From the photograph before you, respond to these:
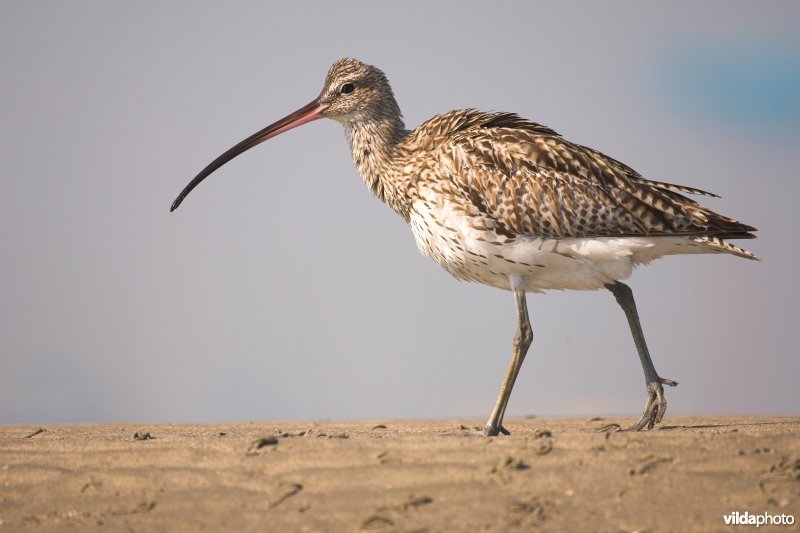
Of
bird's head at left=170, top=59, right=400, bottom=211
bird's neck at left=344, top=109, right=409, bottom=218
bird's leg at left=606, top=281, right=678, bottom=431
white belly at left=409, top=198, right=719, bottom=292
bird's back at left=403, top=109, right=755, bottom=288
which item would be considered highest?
bird's head at left=170, top=59, right=400, bottom=211

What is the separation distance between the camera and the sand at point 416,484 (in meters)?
6.37

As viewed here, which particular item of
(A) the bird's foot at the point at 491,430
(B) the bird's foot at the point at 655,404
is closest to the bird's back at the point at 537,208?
(B) the bird's foot at the point at 655,404

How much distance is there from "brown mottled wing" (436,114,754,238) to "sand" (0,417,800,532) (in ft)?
8.18

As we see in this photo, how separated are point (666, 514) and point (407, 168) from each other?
5384mm

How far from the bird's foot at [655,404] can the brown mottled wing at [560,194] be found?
5.56ft

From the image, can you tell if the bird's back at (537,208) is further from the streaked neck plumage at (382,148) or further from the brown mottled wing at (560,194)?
the streaked neck plumage at (382,148)

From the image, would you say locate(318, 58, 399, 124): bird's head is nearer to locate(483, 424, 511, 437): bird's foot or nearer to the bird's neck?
the bird's neck

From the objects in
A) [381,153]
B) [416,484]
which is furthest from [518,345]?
[416,484]

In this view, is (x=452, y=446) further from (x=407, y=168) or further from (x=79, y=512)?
(x=407, y=168)

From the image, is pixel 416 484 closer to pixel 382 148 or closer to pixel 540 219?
pixel 540 219

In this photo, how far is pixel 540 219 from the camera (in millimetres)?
9719

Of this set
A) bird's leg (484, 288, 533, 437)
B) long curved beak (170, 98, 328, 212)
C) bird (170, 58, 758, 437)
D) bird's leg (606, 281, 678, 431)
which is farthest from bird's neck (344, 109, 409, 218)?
bird's leg (606, 281, 678, 431)

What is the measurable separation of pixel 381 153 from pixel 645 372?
395 centimetres

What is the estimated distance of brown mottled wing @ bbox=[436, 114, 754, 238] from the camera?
974 cm
